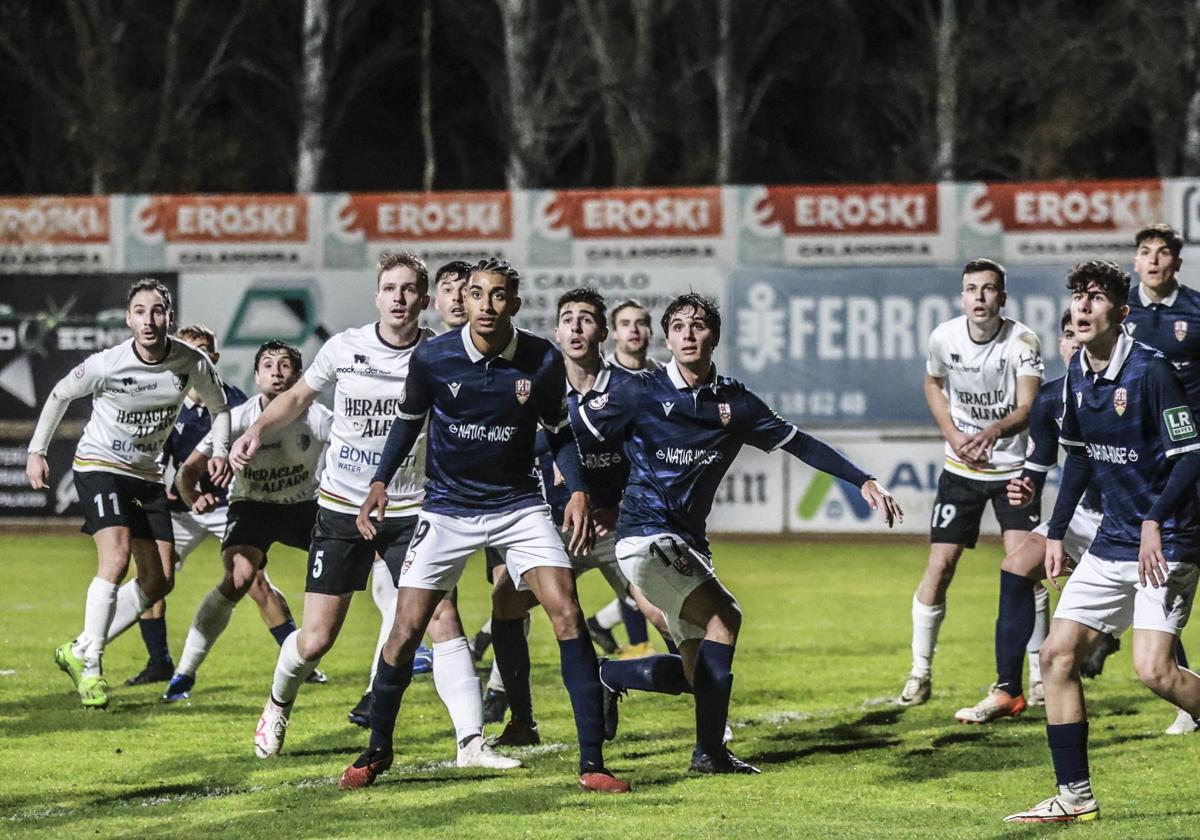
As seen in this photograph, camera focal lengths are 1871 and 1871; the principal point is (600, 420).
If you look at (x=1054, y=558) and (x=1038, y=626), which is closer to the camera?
(x=1054, y=558)

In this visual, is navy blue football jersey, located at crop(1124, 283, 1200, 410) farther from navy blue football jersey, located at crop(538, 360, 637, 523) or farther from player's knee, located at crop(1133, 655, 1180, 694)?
player's knee, located at crop(1133, 655, 1180, 694)

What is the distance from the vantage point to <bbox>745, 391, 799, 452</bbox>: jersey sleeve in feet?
24.2

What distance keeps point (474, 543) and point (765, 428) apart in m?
1.26

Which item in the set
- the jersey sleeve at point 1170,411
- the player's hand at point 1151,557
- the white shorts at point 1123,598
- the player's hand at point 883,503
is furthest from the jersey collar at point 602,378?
the player's hand at point 1151,557

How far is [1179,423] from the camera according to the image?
6.35 m

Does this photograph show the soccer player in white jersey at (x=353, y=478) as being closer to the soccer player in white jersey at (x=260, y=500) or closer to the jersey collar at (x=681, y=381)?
the jersey collar at (x=681, y=381)

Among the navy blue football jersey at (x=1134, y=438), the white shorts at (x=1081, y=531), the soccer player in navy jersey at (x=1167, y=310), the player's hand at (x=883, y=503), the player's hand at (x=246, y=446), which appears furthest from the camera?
the white shorts at (x=1081, y=531)

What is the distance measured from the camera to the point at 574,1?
101 ft

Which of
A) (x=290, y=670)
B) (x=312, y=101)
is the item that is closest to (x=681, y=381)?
(x=290, y=670)

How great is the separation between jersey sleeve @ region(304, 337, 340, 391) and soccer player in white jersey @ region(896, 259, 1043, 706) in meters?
3.19

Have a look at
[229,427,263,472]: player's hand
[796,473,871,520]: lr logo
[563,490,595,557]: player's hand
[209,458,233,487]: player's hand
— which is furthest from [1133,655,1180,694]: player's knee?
[796,473,871,520]: lr logo

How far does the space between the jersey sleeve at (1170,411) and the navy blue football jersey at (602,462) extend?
263 centimetres

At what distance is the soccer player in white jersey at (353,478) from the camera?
7512mm

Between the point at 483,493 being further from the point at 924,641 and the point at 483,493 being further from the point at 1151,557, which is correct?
the point at 924,641
